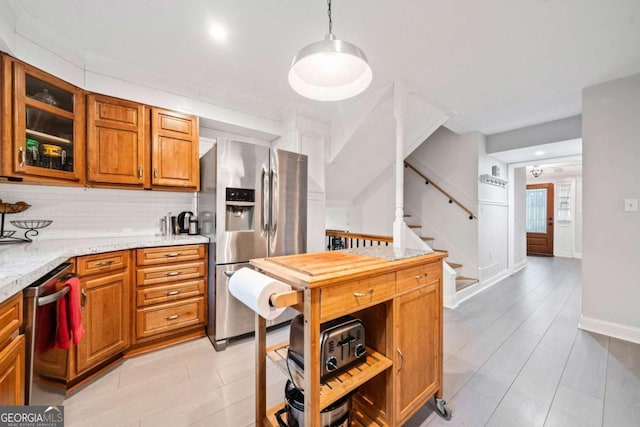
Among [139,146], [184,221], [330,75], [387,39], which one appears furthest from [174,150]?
[387,39]

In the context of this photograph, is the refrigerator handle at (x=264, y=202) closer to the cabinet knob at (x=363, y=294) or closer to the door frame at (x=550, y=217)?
the cabinet knob at (x=363, y=294)

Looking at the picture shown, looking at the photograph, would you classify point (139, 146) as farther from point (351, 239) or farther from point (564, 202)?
point (564, 202)

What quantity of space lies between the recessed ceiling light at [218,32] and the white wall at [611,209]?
12.2ft

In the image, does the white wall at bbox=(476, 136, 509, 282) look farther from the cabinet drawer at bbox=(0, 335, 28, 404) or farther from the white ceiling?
the cabinet drawer at bbox=(0, 335, 28, 404)

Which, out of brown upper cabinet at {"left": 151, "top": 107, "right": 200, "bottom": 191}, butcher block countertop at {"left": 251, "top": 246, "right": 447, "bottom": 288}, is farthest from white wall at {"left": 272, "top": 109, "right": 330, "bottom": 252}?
butcher block countertop at {"left": 251, "top": 246, "right": 447, "bottom": 288}

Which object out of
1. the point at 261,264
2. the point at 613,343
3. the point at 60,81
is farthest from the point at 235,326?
the point at 613,343

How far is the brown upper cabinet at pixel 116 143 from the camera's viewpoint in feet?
6.93

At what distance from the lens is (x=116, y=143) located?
2203mm

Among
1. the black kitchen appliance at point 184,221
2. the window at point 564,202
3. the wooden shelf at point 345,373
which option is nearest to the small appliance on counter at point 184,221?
the black kitchen appliance at point 184,221

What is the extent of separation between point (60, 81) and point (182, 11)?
3.80 ft

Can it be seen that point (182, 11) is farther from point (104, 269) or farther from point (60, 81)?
point (104, 269)

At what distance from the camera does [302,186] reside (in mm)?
2732

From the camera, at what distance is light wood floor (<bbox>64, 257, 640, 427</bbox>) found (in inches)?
58.7

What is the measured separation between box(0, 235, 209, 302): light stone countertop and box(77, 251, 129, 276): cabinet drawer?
42 millimetres
